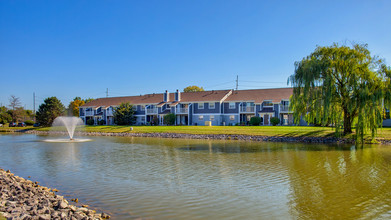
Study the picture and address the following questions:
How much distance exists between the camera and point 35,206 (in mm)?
8734

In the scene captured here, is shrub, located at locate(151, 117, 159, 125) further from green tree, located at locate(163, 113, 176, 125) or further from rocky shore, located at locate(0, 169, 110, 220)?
rocky shore, located at locate(0, 169, 110, 220)

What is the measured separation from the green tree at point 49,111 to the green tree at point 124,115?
13.7 meters

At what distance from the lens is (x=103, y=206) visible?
32.6 feet

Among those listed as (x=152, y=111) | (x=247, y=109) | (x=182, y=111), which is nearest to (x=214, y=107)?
(x=247, y=109)

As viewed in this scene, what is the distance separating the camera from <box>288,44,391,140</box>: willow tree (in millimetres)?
28078

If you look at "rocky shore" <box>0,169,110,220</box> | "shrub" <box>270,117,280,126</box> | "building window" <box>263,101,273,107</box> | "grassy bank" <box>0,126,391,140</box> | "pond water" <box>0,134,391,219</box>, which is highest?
"building window" <box>263,101,273,107</box>

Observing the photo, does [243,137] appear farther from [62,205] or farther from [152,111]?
[62,205]

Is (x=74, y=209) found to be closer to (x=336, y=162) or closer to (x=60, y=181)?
(x=60, y=181)

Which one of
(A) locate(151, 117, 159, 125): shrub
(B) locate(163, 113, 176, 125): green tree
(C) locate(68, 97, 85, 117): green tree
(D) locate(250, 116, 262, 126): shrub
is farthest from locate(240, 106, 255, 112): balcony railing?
(C) locate(68, 97, 85, 117): green tree

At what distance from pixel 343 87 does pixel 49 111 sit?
189ft

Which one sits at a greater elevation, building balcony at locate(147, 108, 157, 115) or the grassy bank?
building balcony at locate(147, 108, 157, 115)

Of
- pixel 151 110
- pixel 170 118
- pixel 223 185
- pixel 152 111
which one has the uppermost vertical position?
pixel 151 110

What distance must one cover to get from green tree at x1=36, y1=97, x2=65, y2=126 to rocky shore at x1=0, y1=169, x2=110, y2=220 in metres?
59.2

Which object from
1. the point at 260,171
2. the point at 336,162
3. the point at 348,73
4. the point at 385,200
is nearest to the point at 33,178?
the point at 260,171
